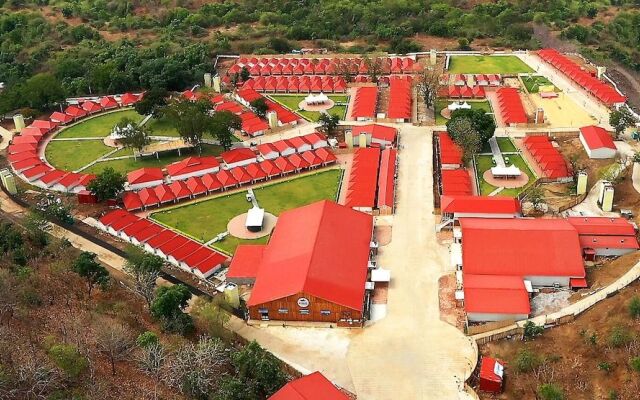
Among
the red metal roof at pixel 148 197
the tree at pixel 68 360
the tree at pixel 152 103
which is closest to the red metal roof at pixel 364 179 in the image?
the red metal roof at pixel 148 197

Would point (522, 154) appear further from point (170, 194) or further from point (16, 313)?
point (16, 313)

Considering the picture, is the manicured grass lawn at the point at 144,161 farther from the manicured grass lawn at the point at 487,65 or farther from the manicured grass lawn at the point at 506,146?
the manicured grass lawn at the point at 487,65

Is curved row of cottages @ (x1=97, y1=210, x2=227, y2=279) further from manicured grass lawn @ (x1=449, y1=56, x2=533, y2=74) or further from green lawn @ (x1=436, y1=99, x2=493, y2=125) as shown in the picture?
manicured grass lawn @ (x1=449, y1=56, x2=533, y2=74)

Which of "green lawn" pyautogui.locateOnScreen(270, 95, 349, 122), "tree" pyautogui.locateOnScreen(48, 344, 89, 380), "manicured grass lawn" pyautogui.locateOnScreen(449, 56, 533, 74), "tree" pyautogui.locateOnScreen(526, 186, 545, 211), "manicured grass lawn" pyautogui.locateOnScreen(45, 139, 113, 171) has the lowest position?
"manicured grass lawn" pyautogui.locateOnScreen(449, 56, 533, 74)

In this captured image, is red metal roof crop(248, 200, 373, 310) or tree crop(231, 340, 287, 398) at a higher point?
tree crop(231, 340, 287, 398)

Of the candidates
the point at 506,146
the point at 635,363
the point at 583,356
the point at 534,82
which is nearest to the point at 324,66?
the point at 534,82

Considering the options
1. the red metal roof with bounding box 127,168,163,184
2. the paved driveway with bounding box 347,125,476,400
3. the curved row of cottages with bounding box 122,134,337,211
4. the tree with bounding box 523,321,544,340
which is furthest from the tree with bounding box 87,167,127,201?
the tree with bounding box 523,321,544,340

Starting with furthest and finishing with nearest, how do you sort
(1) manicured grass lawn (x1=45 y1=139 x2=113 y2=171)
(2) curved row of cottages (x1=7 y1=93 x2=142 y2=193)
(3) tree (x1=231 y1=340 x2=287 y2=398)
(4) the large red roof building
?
(1) manicured grass lawn (x1=45 y1=139 x2=113 y2=171)
(2) curved row of cottages (x1=7 y1=93 x2=142 y2=193)
(4) the large red roof building
(3) tree (x1=231 y1=340 x2=287 y2=398)

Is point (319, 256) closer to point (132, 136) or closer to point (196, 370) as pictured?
point (196, 370)
